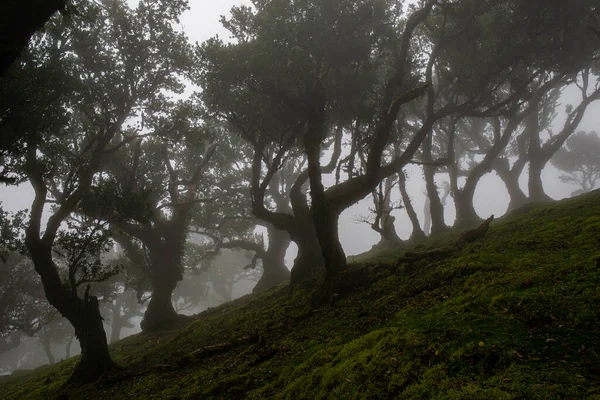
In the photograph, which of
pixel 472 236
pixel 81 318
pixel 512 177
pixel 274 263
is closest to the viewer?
pixel 472 236

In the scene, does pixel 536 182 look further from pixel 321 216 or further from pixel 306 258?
pixel 321 216

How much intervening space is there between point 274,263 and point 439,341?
2645 centimetres

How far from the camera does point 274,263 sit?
31.1 metres

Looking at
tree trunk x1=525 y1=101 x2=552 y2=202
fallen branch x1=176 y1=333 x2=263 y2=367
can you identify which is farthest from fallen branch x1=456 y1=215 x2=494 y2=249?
tree trunk x1=525 y1=101 x2=552 y2=202

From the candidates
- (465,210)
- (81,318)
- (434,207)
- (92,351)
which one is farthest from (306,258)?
(465,210)

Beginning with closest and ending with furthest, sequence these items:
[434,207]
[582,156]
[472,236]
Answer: [472,236], [434,207], [582,156]

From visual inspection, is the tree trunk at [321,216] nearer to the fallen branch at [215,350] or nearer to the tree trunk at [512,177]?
the fallen branch at [215,350]

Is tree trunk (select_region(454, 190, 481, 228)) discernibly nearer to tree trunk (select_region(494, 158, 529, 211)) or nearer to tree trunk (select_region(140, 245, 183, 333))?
tree trunk (select_region(494, 158, 529, 211))

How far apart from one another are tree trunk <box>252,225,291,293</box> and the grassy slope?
17.6 metres

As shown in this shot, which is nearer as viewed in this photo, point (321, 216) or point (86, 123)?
point (321, 216)

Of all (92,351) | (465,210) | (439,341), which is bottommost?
(439,341)

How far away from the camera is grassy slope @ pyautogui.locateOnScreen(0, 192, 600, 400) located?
163 inches

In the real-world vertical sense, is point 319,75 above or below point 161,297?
above

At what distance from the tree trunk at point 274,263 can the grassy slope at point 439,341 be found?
693 inches
